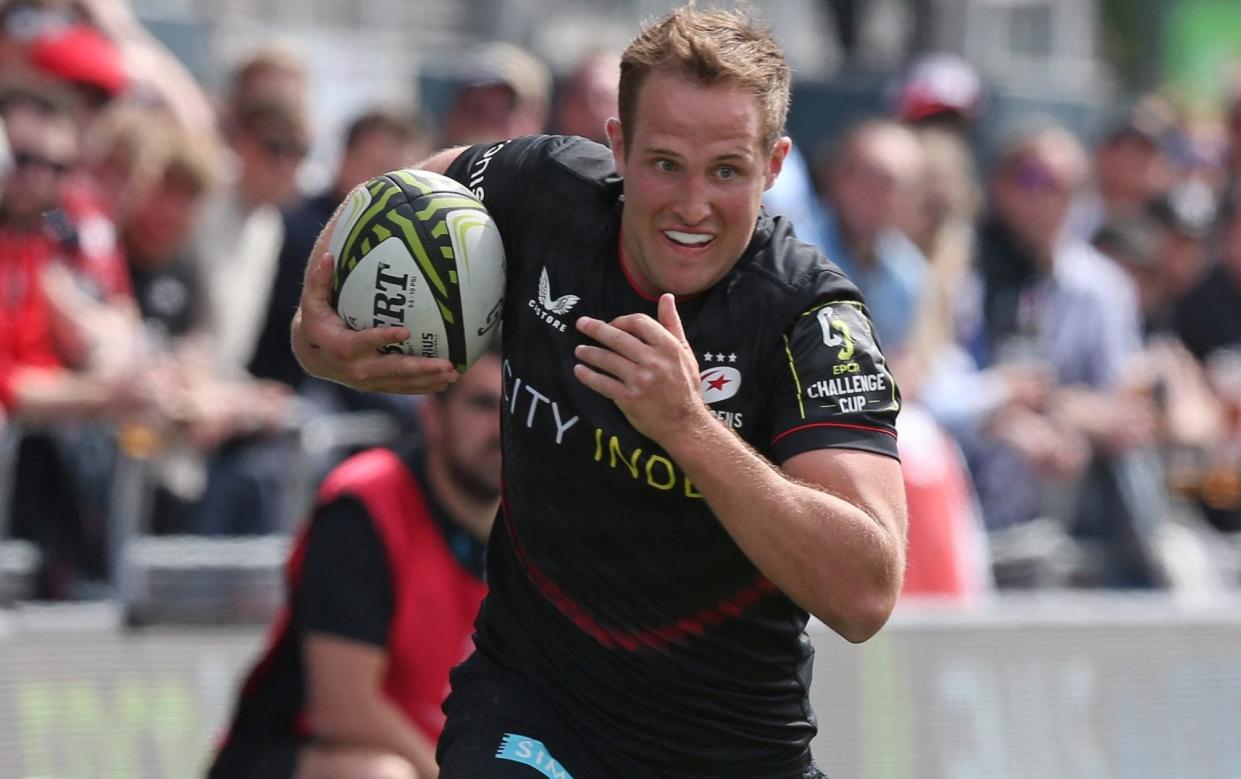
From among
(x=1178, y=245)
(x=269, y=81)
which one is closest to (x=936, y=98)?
(x=1178, y=245)

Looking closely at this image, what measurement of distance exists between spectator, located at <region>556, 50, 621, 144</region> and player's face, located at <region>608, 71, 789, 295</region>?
5044mm

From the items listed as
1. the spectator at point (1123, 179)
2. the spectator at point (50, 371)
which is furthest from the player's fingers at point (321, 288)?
the spectator at point (1123, 179)

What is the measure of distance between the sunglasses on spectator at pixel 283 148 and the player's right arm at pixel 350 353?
4.38 m

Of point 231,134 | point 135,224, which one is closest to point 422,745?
point 135,224

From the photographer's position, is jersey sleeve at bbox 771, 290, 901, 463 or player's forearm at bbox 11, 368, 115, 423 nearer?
jersey sleeve at bbox 771, 290, 901, 463

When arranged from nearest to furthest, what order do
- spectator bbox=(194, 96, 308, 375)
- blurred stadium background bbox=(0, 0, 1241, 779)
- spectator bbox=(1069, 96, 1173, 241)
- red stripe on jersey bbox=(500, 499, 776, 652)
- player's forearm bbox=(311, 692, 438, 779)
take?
red stripe on jersey bbox=(500, 499, 776, 652) < player's forearm bbox=(311, 692, 438, 779) < blurred stadium background bbox=(0, 0, 1241, 779) < spectator bbox=(194, 96, 308, 375) < spectator bbox=(1069, 96, 1173, 241)

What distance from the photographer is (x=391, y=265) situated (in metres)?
4.41

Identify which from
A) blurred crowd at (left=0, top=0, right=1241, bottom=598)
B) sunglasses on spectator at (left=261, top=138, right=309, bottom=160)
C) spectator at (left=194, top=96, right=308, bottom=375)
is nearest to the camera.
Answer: blurred crowd at (left=0, top=0, right=1241, bottom=598)

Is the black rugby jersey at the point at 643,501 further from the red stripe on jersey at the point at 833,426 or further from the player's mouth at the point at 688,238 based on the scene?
the player's mouth at the point at 688,238

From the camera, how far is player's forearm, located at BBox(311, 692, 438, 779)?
20.0 ft

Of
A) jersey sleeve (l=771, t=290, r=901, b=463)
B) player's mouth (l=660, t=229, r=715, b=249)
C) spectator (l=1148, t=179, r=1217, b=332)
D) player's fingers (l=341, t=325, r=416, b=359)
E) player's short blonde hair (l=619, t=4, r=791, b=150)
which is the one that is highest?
spectator (l=1148, t=179, r=1217, b=332)

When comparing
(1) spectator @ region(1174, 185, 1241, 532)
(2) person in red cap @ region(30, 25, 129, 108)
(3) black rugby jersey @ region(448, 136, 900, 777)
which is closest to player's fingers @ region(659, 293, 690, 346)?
(3) black rugby jersey @ region(448, 136, 900, 777)

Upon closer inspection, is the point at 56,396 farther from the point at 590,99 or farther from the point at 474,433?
the point at 590,99

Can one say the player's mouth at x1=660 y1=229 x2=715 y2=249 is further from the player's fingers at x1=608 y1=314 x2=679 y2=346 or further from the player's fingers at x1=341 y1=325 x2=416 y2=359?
the player's fingers at x1=341 y1=325 x2=416 y2=359
